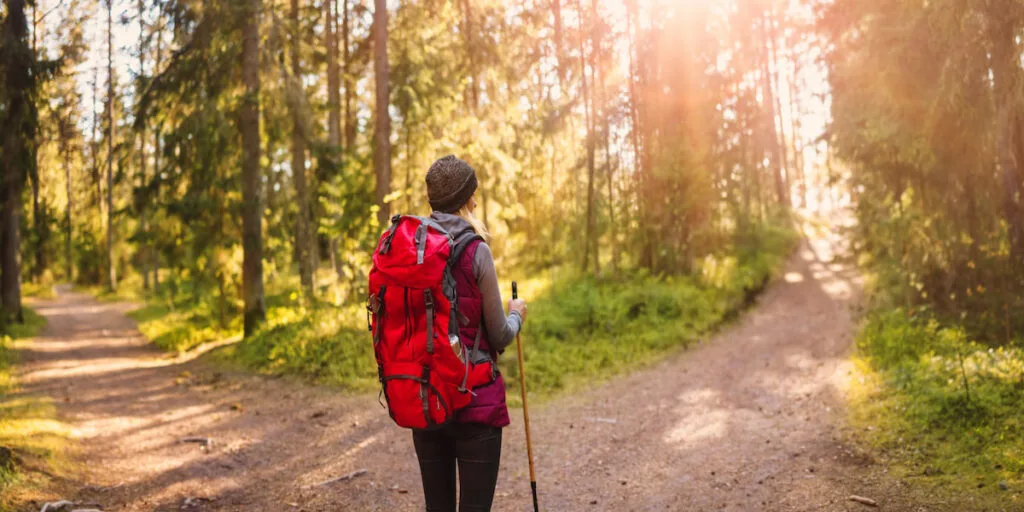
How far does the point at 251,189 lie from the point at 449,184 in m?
12.8

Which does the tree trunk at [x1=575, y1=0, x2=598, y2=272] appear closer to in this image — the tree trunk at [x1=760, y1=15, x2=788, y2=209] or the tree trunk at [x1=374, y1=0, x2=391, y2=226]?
the tree trunk at [x1=374, y1=0, x2=391, y2=226]

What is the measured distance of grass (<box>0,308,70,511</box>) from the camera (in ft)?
18.1

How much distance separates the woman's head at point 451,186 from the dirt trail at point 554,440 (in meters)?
3.46

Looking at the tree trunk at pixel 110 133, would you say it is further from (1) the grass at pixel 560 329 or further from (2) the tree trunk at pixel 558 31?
(2) the tree trunk at pixel 558 31

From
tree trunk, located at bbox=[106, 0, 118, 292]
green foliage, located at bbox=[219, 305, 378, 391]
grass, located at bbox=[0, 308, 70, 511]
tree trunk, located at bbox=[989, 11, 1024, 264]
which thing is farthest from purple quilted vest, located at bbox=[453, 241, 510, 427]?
tree trunk, located at bbox=[106, 0, 118, 292]

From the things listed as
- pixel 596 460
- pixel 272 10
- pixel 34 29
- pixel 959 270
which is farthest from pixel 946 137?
pixel 34 29

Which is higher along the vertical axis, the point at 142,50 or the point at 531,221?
the point at 142,50

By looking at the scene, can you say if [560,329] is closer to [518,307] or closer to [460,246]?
[518,307]

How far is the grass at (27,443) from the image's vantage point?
217 inches

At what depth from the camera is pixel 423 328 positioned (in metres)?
2.68

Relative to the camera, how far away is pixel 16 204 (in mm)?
16250

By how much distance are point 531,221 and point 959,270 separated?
13.8 meters

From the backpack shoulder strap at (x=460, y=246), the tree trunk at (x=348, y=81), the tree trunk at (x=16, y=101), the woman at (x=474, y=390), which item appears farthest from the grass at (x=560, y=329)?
the backpack shoulder strap at (x=460, y=246)

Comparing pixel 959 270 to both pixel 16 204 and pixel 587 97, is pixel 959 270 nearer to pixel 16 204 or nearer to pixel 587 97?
pixel 587 97
